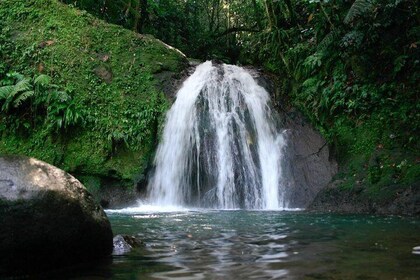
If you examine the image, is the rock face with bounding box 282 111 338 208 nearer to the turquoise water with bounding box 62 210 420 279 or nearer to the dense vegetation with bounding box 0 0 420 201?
the dense vegetation with bounding box 0 0 420 201

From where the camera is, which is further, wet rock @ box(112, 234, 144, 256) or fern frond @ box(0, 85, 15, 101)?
fern frond @ box(0, 85, 15, 101)

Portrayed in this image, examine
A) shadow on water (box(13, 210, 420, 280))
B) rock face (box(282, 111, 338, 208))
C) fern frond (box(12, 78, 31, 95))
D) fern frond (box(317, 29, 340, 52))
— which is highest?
fern frond (box(317, 29, 340, 52))

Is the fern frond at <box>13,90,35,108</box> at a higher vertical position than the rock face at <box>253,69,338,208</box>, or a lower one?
higher

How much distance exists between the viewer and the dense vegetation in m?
8.89

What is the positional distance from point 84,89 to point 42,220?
8.81 m

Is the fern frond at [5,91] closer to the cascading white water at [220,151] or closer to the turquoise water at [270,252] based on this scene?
the cascading white water at [220,151]

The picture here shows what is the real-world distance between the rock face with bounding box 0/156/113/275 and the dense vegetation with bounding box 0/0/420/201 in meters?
6.08

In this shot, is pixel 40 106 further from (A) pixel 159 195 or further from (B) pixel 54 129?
(A) pixel 159 195

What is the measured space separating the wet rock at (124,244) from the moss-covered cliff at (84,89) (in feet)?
20.4

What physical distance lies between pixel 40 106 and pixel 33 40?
Result: 234 cm

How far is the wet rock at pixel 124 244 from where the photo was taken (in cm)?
381

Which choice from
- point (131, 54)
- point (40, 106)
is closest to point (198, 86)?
point (131, 54)

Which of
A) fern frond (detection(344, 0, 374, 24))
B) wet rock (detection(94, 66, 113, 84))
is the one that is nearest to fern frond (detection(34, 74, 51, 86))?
wet rock (detection(94, 66, 113, 84))

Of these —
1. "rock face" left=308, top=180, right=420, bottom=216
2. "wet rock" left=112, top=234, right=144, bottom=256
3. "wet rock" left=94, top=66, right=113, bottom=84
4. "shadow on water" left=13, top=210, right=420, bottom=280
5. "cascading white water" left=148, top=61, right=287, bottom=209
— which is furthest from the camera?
"wet rock" left=94, top=66, right=113, bottom=84
